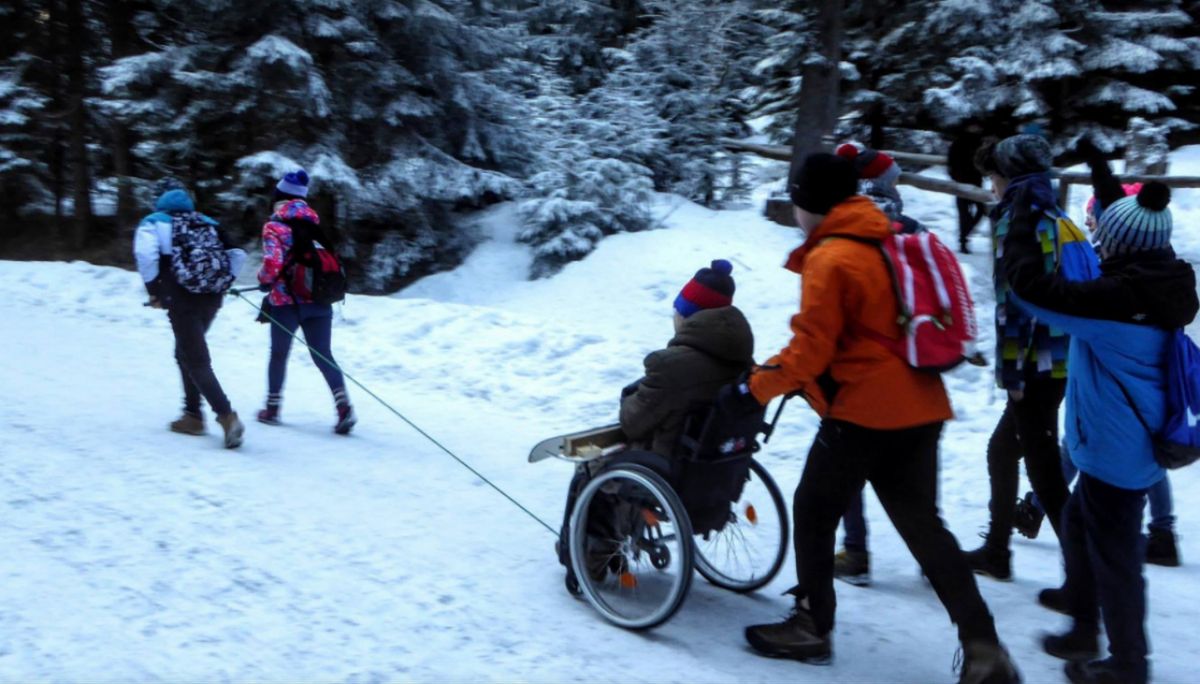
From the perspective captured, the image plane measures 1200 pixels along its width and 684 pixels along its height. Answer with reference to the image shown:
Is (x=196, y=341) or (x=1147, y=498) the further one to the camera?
Answer: (x=196, y=341)

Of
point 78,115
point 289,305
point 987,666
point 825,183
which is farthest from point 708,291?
point 78,115

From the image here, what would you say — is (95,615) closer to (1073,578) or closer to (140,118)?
(1073,578)

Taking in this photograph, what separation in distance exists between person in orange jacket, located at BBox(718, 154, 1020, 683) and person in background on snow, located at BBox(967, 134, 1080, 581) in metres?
0.87

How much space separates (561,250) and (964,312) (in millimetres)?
9924

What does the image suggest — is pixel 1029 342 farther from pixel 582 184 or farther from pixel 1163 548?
pixel 582 184

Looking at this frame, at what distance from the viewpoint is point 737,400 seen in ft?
13.6

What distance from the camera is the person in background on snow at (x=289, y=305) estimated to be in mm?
7426

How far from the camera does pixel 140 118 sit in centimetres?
1577

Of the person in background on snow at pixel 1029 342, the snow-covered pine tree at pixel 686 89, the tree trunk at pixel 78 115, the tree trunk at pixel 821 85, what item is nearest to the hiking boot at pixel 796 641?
the person in background on snow at pixel 1029 342

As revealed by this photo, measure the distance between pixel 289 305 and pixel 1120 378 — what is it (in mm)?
5624

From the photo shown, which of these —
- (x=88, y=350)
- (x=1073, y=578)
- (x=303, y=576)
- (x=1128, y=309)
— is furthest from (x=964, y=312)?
(x=88, y=350)

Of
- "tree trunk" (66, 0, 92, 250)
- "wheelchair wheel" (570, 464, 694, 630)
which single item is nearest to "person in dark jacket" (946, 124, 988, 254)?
"wheelchair wheel" (570, 464, 694, 630)

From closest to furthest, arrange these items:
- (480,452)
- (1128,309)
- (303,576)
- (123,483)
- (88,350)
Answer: (1128,309) → (303,576) → (123,483) → (480,452) → (88,350)

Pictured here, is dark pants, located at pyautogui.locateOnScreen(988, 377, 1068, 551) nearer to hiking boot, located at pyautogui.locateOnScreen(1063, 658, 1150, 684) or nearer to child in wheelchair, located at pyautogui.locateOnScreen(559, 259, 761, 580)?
hiking boot, located at pyautogui.locateOnScreen(1063, 658, 1150, 684)
